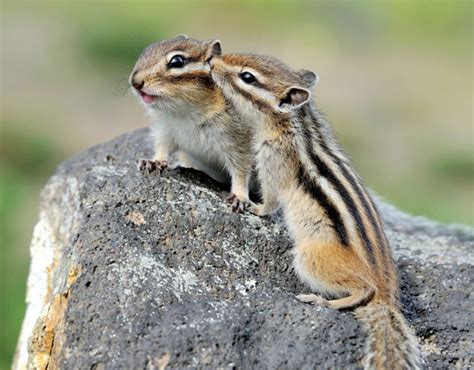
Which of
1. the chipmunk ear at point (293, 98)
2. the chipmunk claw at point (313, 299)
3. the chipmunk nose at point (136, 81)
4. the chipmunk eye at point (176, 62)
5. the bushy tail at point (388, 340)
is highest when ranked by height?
the chipmunk eye at point (176, 62)

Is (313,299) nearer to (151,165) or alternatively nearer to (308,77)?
(151,165)

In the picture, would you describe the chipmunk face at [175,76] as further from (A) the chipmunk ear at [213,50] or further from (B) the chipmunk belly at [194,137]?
(B) the chipmunk belly at [194,137]

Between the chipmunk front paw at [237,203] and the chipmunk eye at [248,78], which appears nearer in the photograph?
the chipmunk front paw at [237,203]

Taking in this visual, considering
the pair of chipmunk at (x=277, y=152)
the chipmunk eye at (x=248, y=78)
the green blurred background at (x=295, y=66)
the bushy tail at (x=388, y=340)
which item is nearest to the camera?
the bushy tail at (x=388, y=340)

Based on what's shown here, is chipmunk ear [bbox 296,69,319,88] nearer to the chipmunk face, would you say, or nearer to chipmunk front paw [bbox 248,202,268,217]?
the chipmunk face

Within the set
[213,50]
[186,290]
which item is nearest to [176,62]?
[213,50]

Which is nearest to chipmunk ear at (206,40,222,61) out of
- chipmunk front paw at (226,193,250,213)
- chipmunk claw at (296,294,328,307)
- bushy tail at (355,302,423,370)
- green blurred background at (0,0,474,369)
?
chipmunk front paw at (226,193,250,213)

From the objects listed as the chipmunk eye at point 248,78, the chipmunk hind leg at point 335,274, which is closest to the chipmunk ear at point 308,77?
the chipmunk eye at point 248,78

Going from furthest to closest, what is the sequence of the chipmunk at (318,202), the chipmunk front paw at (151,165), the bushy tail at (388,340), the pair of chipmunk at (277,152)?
the chipmunk front paw at (151,165)
the pair of chipmunk at (277,152)
the chipmunk at (318,202)
the bushy tail at (388,340)
